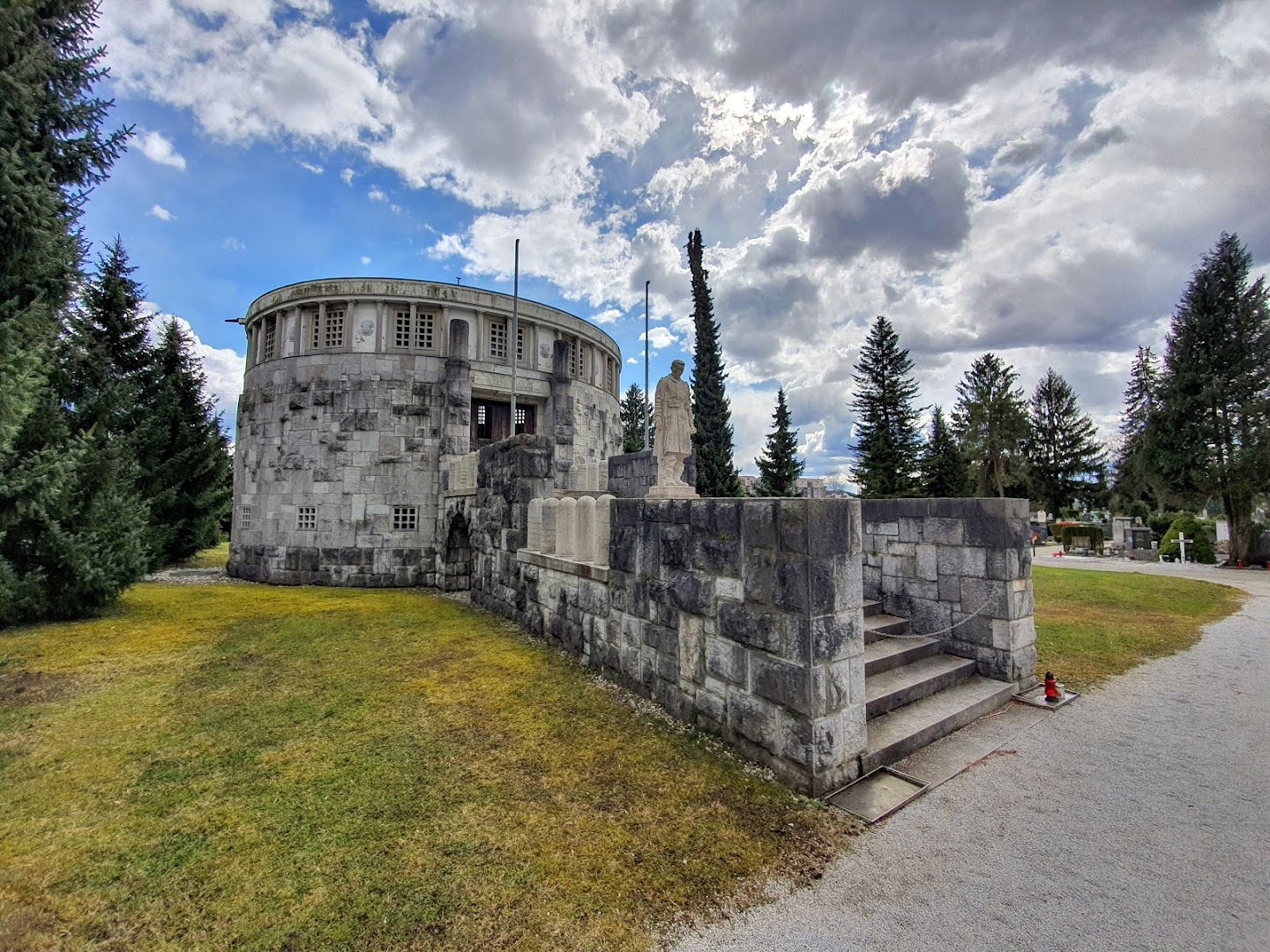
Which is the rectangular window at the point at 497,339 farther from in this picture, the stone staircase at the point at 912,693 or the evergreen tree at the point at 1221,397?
the evergreen tree at the point at 1221,397

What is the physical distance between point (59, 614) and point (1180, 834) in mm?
14768

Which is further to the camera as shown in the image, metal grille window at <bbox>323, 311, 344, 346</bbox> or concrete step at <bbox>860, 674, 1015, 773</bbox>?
metal grille window at <bbox>323, 311, 344, 346</bbox>

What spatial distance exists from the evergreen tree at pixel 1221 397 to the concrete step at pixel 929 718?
2168 centimetres

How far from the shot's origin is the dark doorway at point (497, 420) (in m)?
16.4

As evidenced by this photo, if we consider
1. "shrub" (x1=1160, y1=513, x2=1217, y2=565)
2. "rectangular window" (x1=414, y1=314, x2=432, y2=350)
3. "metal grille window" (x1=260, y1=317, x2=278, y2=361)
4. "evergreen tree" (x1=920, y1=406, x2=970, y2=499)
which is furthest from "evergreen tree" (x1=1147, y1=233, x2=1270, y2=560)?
"metal grille window" (x1=260, y1=317, x2=278, y2=361)

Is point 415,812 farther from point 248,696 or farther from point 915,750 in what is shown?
point 915,750

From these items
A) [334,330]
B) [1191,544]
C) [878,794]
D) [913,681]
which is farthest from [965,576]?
[1191,544]

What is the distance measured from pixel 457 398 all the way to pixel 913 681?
12.5 meters

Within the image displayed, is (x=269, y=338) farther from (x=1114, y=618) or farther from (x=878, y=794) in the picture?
(x=1114, y=618)

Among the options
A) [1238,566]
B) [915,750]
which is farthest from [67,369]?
[1238,566]

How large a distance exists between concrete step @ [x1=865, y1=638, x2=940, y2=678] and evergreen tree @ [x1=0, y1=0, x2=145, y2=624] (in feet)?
27.8

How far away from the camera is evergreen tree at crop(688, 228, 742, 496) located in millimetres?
26500

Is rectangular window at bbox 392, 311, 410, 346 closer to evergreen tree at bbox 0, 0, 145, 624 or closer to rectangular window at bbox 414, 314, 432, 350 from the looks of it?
rectangular window at bbox 414, 314, 432, 350

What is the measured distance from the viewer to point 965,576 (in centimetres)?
616
